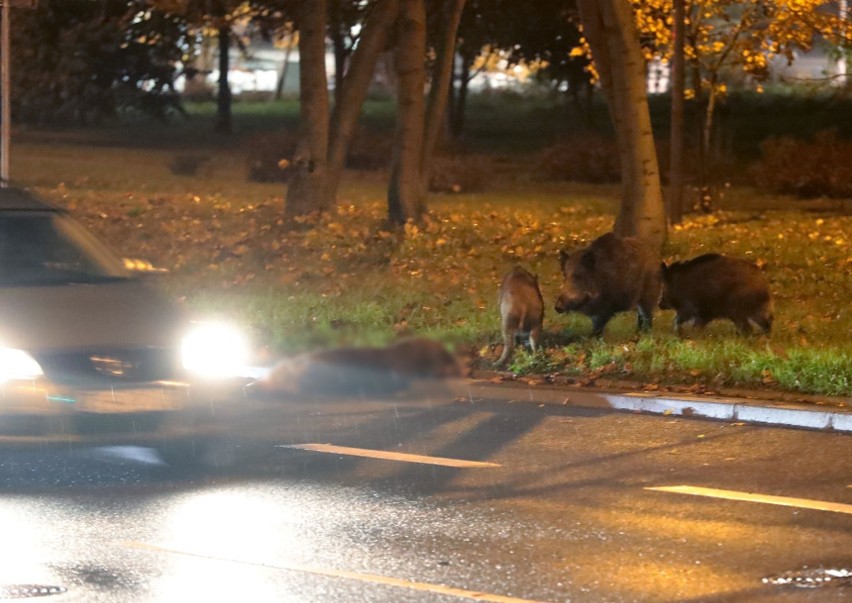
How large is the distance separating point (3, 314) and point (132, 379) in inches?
53.8

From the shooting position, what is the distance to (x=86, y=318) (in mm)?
8023

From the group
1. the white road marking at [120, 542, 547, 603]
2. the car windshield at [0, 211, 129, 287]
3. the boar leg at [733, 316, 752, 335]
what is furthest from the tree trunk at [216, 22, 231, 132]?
the white road marking at [120, 542, 547, 603]

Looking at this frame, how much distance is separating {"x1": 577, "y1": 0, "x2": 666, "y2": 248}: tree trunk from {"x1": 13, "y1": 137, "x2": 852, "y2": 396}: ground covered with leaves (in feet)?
2.69

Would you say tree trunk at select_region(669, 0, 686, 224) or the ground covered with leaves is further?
tree trunk at select_region(669, 0, 686, 224)

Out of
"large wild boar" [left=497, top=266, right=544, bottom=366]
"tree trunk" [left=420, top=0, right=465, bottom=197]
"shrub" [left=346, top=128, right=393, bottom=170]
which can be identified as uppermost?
"tree trunk" [left=420, top=0, right=465, bottom=197]

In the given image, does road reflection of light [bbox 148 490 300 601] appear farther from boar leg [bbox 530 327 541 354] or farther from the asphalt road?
boar leg [bbox 530 327 541 354]

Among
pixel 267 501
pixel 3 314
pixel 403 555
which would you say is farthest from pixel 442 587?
pixel 3 314

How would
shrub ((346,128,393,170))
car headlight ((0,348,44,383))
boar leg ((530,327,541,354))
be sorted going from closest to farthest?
car headlight ((0,348,44,383)) < boar leg ((530,327,541,354)) < shrub ((346,128,393,170))

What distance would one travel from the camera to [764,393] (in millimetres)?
11180

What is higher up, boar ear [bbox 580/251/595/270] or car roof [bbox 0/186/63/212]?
car roof [bbox 0/186/63/212]

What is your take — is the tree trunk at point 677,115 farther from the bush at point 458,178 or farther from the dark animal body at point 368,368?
the dark animal body at point 368,368

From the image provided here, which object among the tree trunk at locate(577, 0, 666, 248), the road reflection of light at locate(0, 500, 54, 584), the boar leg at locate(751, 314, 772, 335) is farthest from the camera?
the tree trunk at locate(577, 0, 666, 248)

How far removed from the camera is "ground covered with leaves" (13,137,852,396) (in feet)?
39.3

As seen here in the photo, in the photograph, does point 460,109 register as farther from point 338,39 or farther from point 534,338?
point 534,338
